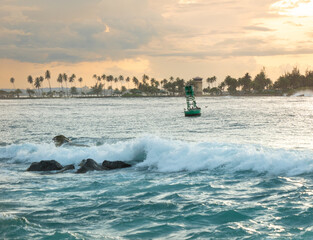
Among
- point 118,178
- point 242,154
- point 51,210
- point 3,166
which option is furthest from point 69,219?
point 3,166

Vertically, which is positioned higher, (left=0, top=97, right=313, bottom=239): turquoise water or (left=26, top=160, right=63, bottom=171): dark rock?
(left=26, top=160, right=63, bottom=171): dark rock

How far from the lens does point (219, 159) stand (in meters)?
17.9

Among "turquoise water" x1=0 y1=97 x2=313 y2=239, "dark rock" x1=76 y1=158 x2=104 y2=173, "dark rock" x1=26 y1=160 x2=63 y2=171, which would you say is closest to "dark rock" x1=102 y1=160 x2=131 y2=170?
"dark rock" x1=76 y1=158 x2=104 y2=173

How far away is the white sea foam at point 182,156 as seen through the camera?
16234 millimetres

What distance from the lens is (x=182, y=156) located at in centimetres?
1916

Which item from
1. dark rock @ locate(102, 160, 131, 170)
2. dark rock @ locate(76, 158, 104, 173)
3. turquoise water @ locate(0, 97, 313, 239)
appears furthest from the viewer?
dark rock @ locate(102, 160, 131, 170)

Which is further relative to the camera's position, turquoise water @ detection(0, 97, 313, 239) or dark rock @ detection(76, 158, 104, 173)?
dark rock @ detection(76, 158, 104, 173)

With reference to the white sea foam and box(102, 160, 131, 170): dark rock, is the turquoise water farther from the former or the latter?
box(102, 160, 131, 170): dark rock

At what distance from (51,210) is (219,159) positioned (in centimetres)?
934

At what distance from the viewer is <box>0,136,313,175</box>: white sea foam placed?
1623 cm

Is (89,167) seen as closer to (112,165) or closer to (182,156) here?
(112,165)

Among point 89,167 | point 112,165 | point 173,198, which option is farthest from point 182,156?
point 173,198

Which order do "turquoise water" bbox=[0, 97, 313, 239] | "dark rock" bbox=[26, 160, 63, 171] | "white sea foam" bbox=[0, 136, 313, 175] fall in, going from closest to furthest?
"turquoise water" bbox=[0, 97, 313, 239] < "white sea foam" bbox=[0, 136, 313, 175] < "dark rock" bbox=[26, 160, 63, 171]

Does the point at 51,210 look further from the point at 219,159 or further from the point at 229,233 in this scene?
the point at 219,159
